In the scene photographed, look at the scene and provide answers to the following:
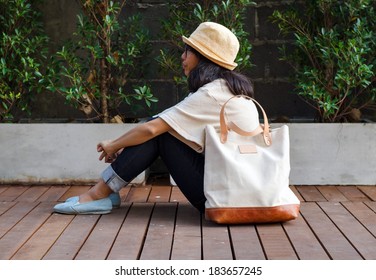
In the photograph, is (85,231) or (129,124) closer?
(85,231)

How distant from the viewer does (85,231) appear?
155 inches

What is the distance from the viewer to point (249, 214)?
3961 millimetres

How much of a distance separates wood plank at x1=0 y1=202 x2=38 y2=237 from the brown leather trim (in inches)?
39.6

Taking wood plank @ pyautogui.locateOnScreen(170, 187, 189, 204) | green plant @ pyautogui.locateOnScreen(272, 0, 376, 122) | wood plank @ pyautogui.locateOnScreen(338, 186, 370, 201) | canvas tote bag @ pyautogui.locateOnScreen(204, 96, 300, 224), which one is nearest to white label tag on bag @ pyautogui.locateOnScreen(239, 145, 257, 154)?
canvas tote bag @ pyautogui.locateOnScreen(204, 96, 300, 224)

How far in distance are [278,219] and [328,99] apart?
4.24 feet

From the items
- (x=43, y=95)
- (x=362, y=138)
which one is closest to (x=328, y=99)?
(x=362, y=138)

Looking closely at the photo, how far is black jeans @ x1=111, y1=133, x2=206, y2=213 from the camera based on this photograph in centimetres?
413

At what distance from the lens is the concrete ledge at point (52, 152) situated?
16.9ft

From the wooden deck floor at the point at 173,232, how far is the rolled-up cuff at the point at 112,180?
0.16 m

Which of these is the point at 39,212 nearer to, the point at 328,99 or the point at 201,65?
the point at 201,65

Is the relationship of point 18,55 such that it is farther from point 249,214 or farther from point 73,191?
point 249,214

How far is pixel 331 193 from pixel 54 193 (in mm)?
1688

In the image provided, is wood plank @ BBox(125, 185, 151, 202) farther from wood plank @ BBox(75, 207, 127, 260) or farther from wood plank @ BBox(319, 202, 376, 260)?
wood plank @ BBox(319, 202, 376, 260)

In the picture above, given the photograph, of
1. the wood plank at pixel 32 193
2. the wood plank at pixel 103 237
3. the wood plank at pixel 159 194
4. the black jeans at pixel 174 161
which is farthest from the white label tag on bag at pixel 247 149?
the wood plank at pixel 32 193
